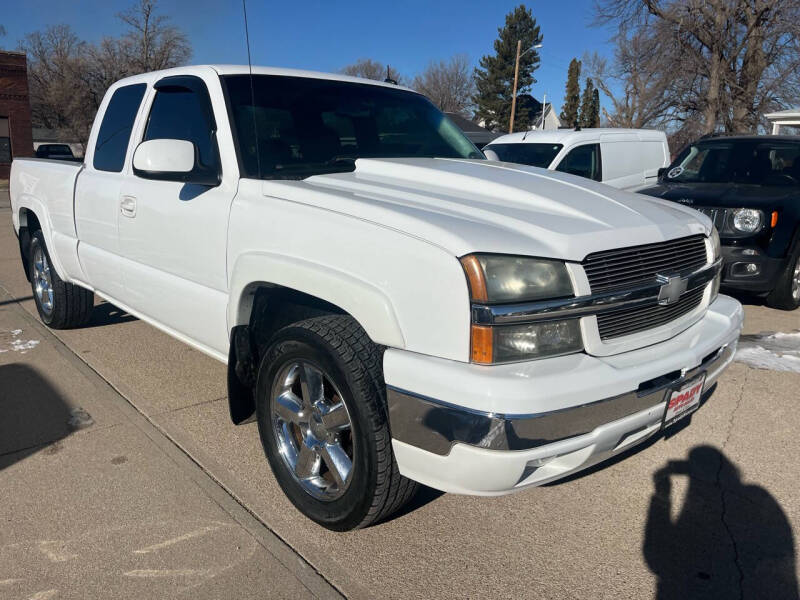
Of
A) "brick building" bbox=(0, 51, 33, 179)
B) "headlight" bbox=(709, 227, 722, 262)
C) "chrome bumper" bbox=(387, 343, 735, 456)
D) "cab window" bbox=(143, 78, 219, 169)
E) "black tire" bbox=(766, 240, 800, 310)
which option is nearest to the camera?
"chrome bumper" bbox=(387, 343, 735, 456)

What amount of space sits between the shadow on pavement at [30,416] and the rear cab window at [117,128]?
1496 mm

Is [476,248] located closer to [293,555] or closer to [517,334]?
[517,334]

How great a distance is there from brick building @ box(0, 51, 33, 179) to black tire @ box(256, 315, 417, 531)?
3271 centimetres

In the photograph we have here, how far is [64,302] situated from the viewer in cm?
543

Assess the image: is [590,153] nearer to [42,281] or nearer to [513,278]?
[42,281]

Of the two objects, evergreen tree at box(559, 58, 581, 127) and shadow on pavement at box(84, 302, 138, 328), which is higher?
evergreen tree at box(559, 58, 581, 127)

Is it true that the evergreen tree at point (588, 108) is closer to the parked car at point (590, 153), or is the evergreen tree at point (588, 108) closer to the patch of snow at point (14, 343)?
the parked car at point (590, 153)

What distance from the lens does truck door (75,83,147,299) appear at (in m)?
4.29

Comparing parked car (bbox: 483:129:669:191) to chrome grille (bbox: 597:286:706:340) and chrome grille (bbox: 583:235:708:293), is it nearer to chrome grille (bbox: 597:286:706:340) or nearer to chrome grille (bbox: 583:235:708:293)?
chrome grille (bbox: 583:235:708:293)

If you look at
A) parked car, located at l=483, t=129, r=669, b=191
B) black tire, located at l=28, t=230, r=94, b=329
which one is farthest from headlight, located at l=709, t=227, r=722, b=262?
parked car, located at l=483, t=129, r=669, b=191

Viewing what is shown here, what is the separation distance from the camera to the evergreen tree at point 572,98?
203ft

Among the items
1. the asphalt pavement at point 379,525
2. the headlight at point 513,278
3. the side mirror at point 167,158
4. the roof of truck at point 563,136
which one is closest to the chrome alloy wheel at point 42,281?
the asphalt pavement at point 379,525

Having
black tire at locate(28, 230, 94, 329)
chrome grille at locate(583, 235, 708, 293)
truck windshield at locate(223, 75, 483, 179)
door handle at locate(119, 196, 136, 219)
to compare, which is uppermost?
truck windshield at locate(223, 75, 483, 179)

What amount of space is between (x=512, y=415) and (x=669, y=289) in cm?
96
